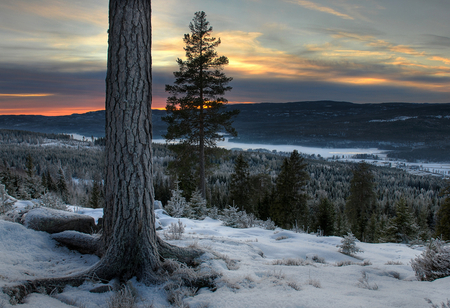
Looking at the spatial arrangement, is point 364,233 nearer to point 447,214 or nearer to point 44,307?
point 447,214

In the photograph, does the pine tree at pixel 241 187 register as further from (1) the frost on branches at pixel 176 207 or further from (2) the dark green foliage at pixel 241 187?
(1) the frost on branches at pixel 176 207

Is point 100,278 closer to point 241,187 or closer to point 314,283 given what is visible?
point 314,283

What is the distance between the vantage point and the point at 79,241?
420cm

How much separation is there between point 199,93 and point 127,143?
51.6ft

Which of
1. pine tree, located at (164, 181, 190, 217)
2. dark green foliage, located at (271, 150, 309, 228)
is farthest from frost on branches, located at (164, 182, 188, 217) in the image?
dark green foliage, located at (271, 150, 309, 228)

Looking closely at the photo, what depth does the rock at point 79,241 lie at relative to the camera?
4070 millimetres

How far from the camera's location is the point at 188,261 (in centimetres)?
384

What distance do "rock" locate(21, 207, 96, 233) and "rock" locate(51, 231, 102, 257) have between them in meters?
0.25

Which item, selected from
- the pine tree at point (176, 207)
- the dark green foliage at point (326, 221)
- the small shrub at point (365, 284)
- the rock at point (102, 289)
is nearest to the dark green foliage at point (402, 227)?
the dark green foliage at point (326, 221)

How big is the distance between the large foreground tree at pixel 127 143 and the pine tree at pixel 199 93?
14.5 meters

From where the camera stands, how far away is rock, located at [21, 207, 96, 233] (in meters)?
4.51

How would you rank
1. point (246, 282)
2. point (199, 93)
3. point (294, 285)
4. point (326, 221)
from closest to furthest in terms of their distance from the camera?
point (294, 285)
point (246, 282)
point (199, 93)
point (326, 221)

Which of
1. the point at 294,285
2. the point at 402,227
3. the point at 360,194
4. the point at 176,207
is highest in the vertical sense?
the point at 294,285

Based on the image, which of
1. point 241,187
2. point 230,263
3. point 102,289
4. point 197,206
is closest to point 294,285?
point 230,263
